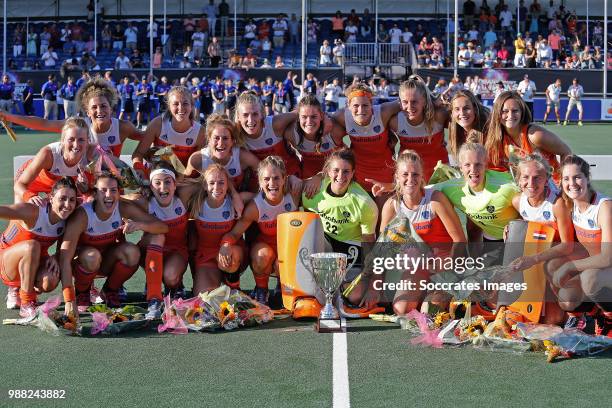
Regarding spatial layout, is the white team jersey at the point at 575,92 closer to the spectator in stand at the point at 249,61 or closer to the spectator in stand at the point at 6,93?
the spectator in stand at the point at 249,61

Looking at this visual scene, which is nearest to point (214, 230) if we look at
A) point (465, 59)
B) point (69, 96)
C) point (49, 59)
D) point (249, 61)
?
point (69, 96)

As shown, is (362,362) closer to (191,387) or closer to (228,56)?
(191,387)

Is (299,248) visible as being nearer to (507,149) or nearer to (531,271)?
(531,271)

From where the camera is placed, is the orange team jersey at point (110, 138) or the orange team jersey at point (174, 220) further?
the orange team jersey at point (110, 138)

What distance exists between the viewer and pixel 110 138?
22.0 feet

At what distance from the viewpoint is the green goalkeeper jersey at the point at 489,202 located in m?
5.52

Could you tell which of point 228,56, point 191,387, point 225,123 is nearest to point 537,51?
point 228,56

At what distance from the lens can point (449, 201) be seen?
561 centimetres

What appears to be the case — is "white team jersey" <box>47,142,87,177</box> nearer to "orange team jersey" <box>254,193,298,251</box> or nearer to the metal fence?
"orange team jersey" <box>254,193,298,251</box>

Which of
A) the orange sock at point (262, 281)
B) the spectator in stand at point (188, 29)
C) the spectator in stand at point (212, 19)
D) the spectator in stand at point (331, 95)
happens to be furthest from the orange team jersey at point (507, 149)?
the spectator in stand at point (188, 29)

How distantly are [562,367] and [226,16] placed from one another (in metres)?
31.5

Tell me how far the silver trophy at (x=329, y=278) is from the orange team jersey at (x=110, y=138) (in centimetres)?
223

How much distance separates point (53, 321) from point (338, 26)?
29609 mm

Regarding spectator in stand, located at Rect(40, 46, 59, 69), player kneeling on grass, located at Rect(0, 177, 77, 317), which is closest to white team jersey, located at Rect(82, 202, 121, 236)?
player kneeling on grass, located at Rect(0, 177, 77, 317)
